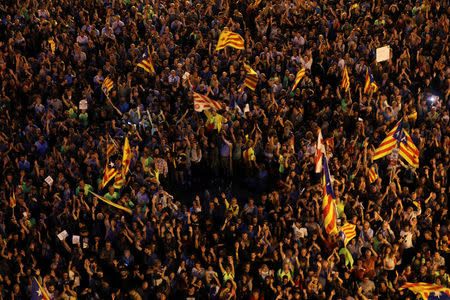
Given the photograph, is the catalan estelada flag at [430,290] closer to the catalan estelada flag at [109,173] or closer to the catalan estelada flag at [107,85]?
the catalan estelada flag at [109,173]

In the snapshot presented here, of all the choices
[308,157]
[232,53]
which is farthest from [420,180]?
[232,53]

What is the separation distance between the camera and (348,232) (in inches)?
629

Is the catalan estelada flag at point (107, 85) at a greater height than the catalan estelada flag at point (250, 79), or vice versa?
the catalan estelada flag at point (250, 79)

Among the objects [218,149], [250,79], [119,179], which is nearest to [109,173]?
[119,179]

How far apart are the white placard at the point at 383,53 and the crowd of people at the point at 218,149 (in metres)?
0.64

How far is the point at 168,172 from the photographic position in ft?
62.1

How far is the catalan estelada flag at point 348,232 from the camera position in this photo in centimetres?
1591

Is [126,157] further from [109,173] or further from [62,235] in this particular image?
[62,235]

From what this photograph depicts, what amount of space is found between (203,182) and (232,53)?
5885 millimetres

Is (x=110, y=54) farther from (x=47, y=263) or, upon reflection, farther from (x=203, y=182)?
(x=47, y=263)

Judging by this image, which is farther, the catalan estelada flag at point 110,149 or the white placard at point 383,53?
the white placard at point 383,53

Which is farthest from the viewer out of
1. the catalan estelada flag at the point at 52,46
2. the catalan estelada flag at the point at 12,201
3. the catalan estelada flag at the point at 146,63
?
the catalan estelada flag at the point at 52,46

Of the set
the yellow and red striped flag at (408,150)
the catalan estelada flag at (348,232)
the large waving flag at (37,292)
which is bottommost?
the large waving flag at (37,292)

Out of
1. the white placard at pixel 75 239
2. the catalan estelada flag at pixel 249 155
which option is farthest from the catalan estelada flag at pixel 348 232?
the white placard at pixel 75 239
